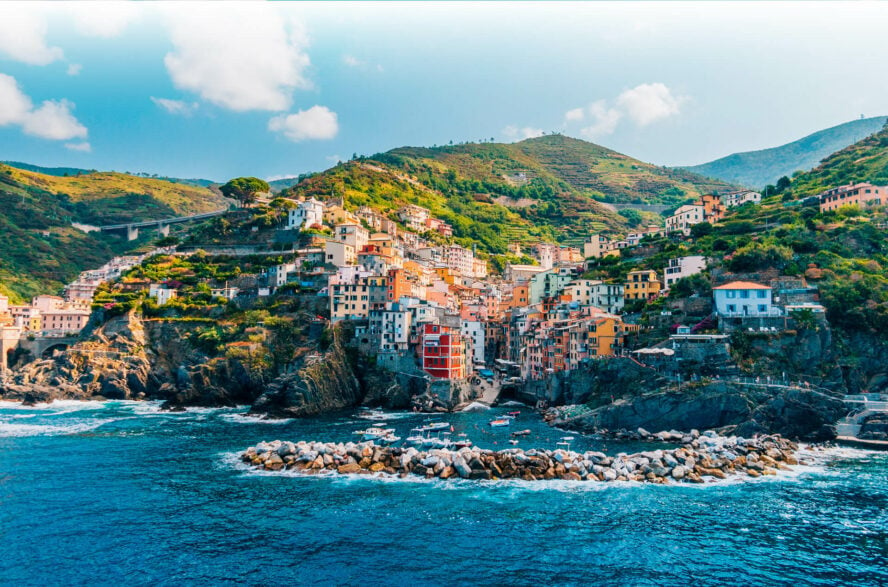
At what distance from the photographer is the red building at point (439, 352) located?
75500 millimetres

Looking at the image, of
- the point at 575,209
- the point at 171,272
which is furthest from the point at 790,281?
the point at 575,209

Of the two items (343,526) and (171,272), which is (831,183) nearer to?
(343,526)

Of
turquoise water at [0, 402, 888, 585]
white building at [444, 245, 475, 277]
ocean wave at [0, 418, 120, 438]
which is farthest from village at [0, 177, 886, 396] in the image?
ocean wave at [0, 418, 120, 438]

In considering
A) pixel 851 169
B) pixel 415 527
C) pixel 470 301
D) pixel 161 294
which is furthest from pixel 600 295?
pixel 161 294

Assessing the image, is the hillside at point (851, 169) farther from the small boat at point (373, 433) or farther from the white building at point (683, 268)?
the small boat at point (373, 433)

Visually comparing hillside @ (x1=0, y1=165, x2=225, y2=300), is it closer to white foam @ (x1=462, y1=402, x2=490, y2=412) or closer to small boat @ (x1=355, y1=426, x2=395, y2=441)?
small boat @ (x1=355, y1=426, x2=395, y2=441)

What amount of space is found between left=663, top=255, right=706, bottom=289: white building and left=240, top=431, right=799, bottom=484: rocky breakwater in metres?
33.1

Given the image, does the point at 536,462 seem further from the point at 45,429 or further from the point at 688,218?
the point at 688,218

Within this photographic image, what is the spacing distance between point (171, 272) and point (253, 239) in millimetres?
15574

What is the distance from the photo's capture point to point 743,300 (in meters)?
64.1

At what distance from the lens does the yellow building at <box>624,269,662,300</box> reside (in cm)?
8100

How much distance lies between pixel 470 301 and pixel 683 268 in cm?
3950

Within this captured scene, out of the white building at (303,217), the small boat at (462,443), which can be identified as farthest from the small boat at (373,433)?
the white building at (303,217)

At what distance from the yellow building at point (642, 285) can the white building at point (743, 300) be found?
16000mm
